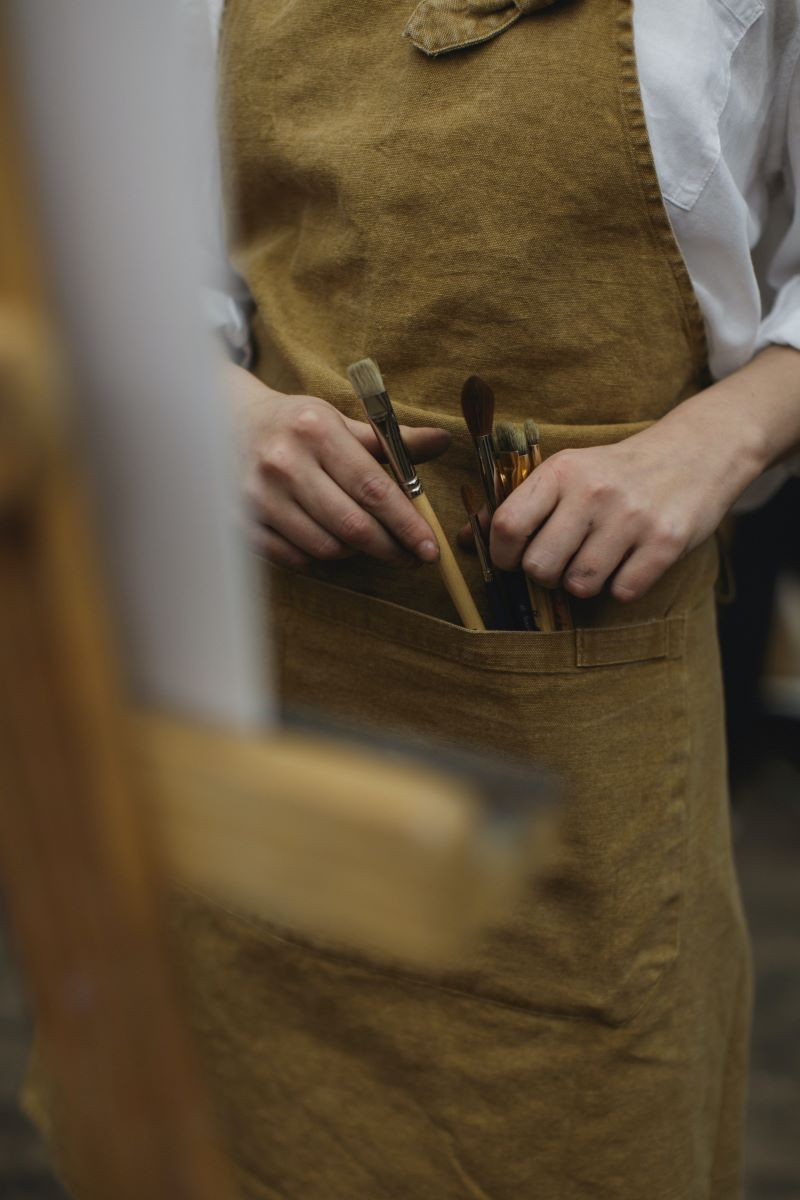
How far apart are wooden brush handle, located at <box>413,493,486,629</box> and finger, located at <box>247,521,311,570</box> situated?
0.09 m

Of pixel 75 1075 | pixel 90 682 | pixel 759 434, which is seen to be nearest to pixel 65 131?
pixel 90 682

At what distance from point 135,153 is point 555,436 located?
0.41 metres

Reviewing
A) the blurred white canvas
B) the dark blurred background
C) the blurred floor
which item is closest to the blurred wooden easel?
the blurred white canvas

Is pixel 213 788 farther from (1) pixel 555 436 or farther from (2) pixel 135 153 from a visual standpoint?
(1) pixel 555 436

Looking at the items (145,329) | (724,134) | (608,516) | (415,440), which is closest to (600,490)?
(608,516)

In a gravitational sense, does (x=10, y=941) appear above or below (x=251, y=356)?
below

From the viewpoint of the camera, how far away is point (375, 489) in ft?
1.98

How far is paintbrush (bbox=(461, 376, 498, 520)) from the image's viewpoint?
631mm

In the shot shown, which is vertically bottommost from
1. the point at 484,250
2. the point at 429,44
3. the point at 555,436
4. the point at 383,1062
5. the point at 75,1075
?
the point at 383,1062

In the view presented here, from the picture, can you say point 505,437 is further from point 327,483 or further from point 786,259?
point 786,259

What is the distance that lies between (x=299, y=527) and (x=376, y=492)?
2.4 inches

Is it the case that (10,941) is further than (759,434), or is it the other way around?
(759,434)

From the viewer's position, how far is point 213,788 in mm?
312

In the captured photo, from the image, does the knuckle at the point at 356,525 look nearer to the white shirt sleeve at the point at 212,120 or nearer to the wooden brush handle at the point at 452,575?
the wooden brush handle at the point at 452,575
